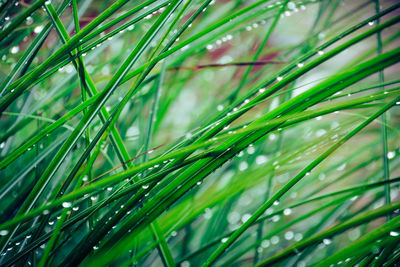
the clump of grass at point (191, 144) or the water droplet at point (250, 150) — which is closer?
the clump of grass at point (191, 144)

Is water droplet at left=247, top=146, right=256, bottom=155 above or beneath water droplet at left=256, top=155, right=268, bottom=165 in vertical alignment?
above

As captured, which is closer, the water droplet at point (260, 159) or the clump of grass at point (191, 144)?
the clump of grass at point (191, 144)

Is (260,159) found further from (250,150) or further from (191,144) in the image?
(191,144)

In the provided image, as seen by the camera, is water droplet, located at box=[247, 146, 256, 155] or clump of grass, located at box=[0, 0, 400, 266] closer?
clump of grass, located at box=[0, 0, 400, 266]

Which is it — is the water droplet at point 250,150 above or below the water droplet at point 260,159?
above

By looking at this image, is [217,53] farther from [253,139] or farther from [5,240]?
[5,240]

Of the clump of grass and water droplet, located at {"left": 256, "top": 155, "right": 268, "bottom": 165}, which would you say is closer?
the clump of grass

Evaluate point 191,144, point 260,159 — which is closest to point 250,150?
point 260,159

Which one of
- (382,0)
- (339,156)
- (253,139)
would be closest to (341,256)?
(253,139)
